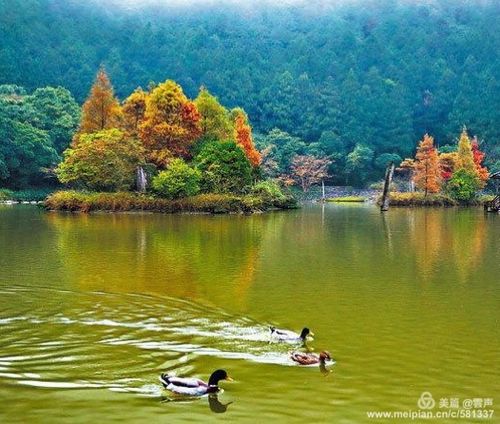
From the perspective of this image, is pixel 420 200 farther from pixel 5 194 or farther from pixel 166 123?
pixel 5 194

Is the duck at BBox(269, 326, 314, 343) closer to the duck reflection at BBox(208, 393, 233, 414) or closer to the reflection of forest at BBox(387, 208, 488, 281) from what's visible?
the duck reflection at BBox(208, 393, 233, 414)

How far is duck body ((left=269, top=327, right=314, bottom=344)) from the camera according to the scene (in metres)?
9.91

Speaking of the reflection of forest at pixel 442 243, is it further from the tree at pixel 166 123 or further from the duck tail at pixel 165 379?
the tree at pixel 166 123

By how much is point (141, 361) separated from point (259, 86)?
358 ft

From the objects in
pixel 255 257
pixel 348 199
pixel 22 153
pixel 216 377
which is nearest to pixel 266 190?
pixel 255 257

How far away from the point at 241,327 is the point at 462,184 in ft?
163

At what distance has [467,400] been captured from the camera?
767 cm

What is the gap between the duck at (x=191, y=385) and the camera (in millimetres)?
7715

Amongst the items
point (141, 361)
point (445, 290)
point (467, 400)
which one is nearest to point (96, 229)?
point (445, 290)

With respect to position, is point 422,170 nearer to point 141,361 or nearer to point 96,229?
point 96,229

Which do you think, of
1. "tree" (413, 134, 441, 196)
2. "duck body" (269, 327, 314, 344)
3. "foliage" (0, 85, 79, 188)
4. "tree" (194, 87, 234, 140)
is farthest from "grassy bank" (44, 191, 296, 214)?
"duck body" (269, 327, 314, 344)

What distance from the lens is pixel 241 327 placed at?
11.0m

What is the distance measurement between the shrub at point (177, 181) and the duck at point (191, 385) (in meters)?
33.2

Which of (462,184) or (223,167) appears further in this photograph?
(462,184)
